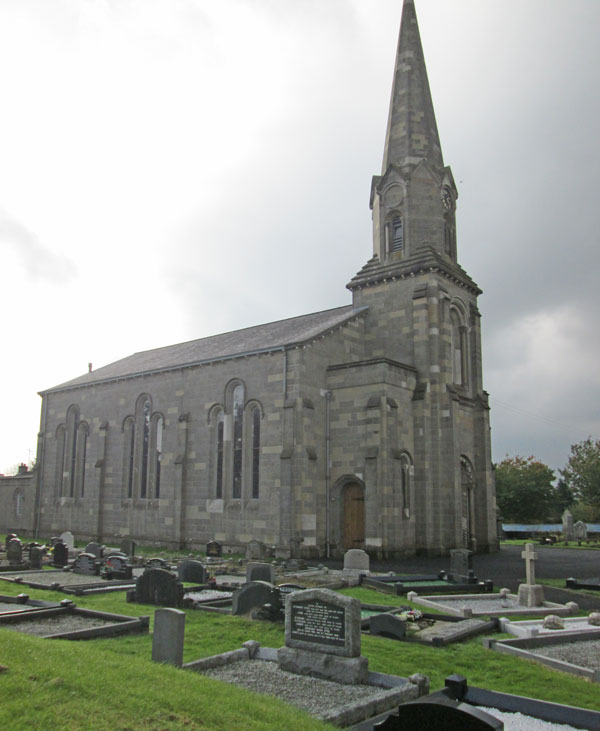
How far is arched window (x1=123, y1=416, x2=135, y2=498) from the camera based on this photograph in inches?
1398

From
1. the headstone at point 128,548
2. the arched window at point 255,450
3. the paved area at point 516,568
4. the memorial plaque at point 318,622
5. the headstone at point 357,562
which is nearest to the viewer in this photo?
the memorial plaque at point 318,622

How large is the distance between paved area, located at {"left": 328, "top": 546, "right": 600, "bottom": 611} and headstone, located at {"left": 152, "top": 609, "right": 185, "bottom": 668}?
10885 mm

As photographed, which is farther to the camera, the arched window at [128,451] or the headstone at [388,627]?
the arched window at [128,451]

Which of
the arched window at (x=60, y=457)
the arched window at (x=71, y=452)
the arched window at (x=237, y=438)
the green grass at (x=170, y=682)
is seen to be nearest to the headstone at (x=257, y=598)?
the green grass at (x=170, y=682)

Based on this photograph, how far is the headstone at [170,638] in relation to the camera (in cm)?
908

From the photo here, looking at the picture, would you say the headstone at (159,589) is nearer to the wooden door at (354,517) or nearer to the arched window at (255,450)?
the wooden door at (354,517)

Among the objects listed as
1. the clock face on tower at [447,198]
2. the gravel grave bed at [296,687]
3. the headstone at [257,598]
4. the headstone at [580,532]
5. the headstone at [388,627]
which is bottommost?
→ the headstone at [580,532]

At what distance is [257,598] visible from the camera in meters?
13.5

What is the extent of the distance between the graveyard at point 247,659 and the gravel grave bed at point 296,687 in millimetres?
46

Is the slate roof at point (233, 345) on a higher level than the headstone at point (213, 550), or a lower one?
higher

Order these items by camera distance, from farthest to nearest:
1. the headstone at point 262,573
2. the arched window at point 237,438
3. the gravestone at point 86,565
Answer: the arched window at point 237,438, the gravestone at point 86,565, the headstone at point 262,573

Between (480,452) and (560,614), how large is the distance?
17824mm

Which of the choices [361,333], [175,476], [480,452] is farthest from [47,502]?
[480,452]

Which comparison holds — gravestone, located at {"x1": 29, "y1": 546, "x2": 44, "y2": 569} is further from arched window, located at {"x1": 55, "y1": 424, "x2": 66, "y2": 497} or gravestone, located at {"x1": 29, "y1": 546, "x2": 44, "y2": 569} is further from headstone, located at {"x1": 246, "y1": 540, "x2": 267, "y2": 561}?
arched window, located at {"x1": 55, "y1": 424, "x2": 66, "y2": 497}
